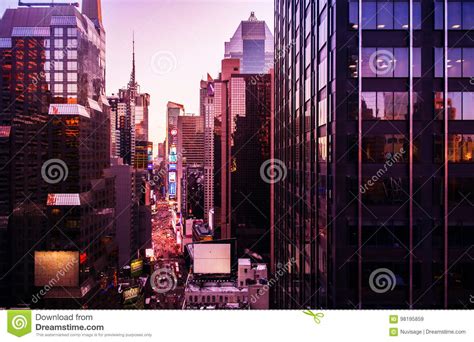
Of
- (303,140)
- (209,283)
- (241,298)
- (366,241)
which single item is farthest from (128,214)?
(366,241)

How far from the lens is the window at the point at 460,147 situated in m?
6.18

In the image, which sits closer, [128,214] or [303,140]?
[303,140]

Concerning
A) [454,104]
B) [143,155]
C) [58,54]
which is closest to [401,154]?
[454,104]

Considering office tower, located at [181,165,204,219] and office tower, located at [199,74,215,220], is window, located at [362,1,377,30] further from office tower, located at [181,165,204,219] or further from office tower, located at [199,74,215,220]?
office tower, located at [181,165,204,219]

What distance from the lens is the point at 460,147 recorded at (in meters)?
6.18

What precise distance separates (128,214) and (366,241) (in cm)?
3480

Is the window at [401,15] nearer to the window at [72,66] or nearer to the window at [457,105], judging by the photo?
the window at [457,105]

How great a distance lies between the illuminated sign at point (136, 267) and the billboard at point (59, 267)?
1899 centimetres

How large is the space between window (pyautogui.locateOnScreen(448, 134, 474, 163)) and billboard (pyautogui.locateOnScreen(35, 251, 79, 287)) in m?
13.4

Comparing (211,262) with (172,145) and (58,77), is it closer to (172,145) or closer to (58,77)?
(58,77)

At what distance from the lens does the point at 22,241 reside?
626 inches

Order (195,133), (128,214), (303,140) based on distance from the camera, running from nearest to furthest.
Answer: (303,140) < (128,214) < (195,133)

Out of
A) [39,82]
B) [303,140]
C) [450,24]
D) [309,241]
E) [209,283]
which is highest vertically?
[39,82]
